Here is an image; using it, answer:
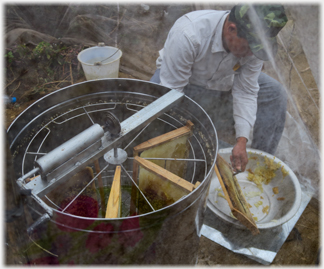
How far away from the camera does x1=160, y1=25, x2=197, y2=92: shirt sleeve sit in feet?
8.06

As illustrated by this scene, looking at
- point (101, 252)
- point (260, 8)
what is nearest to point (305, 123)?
point (260, 8)

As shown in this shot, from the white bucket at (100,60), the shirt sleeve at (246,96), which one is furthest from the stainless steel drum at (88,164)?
the white bucket at (100,60)

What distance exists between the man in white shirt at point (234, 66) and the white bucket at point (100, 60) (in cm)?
153

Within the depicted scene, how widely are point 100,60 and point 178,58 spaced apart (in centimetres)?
236

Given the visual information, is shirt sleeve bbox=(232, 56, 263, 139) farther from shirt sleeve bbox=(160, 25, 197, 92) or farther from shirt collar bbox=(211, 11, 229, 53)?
shirt sleeve bbox=(160, 25, 197, 92)

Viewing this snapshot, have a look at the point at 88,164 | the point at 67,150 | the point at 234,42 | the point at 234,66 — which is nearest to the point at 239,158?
the point at 234,66

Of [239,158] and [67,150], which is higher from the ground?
[67,150]

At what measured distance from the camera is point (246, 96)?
2885 mm

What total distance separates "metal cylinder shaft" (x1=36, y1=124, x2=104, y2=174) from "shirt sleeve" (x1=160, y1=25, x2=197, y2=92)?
1342 mm

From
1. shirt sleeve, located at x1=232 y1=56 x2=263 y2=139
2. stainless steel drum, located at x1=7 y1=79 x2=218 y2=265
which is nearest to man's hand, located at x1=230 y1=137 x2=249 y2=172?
shirt sleeve, located at x1=232 y1=56 x2=263 y2=139

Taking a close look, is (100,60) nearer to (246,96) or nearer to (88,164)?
(246,96)

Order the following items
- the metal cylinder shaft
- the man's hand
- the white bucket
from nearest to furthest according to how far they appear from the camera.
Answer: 1. the metal cylinder shaft
2. the man's hand
3. the white bucket

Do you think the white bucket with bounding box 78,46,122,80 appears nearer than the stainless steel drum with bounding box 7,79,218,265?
No

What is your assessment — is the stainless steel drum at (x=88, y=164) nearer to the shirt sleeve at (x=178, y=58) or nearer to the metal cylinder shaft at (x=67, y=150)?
the metal cylinder shaft at (x=67, y=150)
